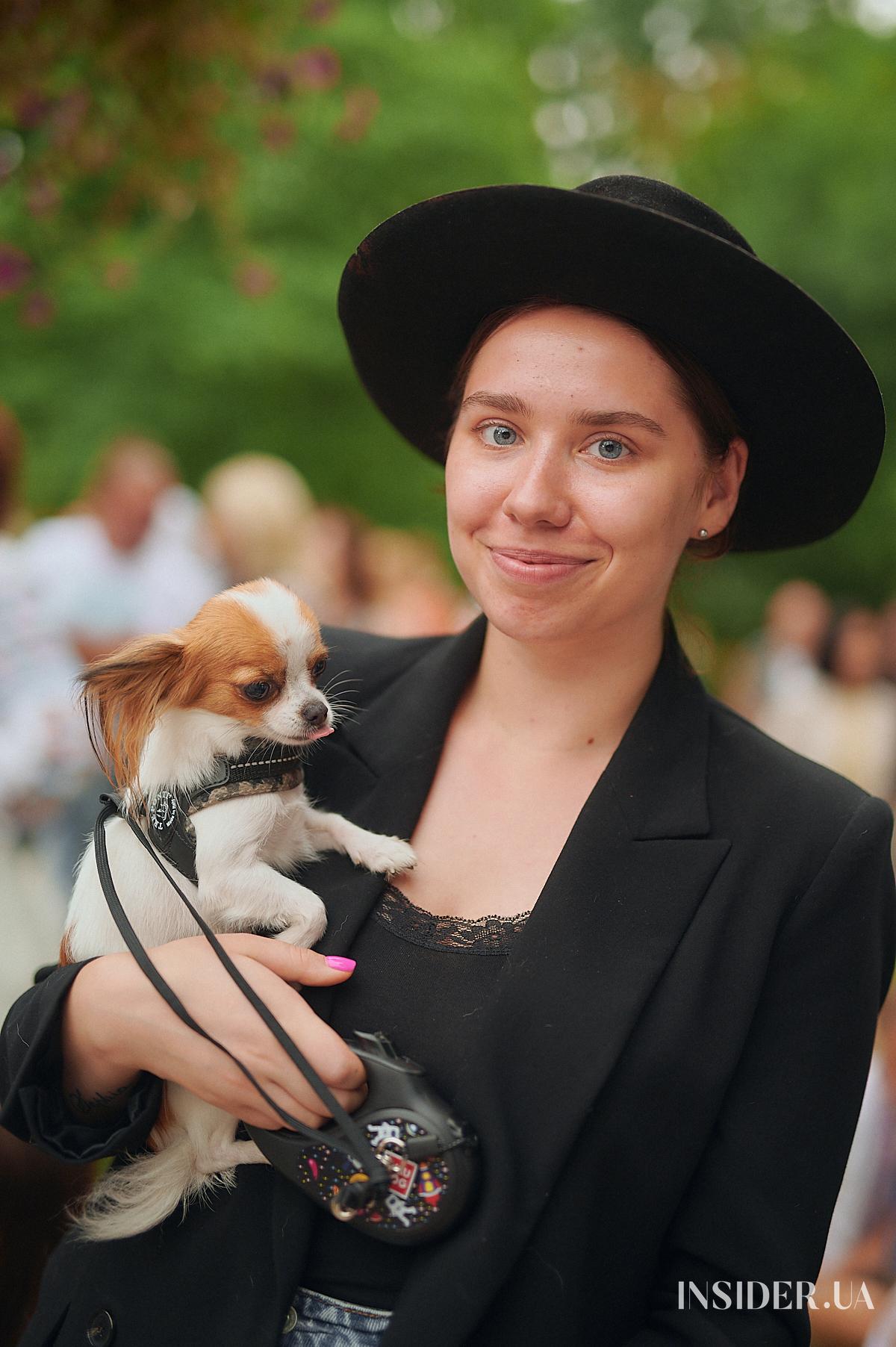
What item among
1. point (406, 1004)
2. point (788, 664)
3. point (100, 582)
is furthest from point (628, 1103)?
point (788, 664)

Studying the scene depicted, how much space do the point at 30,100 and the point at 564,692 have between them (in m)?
2.23

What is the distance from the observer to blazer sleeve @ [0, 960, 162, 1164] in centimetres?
196

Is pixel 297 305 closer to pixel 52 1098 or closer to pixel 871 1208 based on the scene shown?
pixel 871 1208

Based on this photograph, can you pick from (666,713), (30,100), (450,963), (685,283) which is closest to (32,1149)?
(450,963)

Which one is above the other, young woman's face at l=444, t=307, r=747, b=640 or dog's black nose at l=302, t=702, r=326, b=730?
young woman's face at l=444, t=307, r=747, b=640

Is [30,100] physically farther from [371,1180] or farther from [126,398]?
[126,398]

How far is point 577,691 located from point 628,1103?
0.79 m

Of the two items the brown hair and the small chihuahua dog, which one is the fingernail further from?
the brown hair

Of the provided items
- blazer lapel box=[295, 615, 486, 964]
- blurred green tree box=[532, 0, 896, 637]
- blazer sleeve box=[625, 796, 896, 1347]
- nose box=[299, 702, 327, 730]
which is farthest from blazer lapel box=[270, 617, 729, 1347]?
blurred green tree box=[532, 0, 896, 637]

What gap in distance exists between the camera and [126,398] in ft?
46.1

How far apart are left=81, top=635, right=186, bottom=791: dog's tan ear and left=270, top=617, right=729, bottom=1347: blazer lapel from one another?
44cm

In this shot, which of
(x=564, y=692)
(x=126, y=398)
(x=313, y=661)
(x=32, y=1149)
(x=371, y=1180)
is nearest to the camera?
(x=371, y=1180)

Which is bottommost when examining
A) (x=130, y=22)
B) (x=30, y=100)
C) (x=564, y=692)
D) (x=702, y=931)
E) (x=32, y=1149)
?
(x=32, y=1149)

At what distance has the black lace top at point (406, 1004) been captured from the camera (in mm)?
1873
